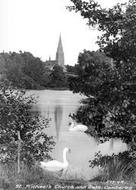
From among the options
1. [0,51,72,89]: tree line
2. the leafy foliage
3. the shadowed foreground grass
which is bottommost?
the shadowed foreground grass

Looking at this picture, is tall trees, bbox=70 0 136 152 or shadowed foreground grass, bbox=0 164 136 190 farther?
tall trees, bbox=70 0 136 152

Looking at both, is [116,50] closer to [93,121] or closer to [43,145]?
[93,121]

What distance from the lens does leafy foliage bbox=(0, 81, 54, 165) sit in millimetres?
7953

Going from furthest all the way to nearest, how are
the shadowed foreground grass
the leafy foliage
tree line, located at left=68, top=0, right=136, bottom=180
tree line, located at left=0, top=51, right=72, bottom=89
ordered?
tree line, located at left=0, top=51, right=72, bottom=89, the leafy foliage, tree line, located at left=68, top=0, right=136, bottom=180, the shadowed foreground grass

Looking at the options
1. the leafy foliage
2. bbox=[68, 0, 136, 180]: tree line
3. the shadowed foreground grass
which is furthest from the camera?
the leafy foliage

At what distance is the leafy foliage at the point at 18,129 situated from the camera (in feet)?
26.1

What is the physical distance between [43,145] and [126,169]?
2304 millimetres

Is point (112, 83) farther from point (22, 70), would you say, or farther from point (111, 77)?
point (22, 70)

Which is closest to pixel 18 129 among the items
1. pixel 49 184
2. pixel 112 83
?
pixel 112 83

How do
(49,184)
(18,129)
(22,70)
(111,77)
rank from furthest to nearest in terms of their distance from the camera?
(22,70)
(18,129)
(111,77)
(49,184)

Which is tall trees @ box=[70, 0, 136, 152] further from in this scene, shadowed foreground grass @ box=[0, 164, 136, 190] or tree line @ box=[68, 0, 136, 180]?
shadowed foreground grass @ box=[0, 164, 136, 190]

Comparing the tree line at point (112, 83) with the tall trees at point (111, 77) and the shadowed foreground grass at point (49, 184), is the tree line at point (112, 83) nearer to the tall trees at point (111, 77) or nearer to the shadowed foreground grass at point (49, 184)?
the tall trees at point (111, 77)

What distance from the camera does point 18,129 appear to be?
324 inches

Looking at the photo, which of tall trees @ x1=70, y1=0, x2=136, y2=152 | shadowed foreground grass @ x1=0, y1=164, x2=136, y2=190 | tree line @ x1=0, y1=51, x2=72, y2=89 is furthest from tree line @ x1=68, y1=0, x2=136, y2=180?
A: tree line @ x1=0, y1=51, x2=72, y2=89
